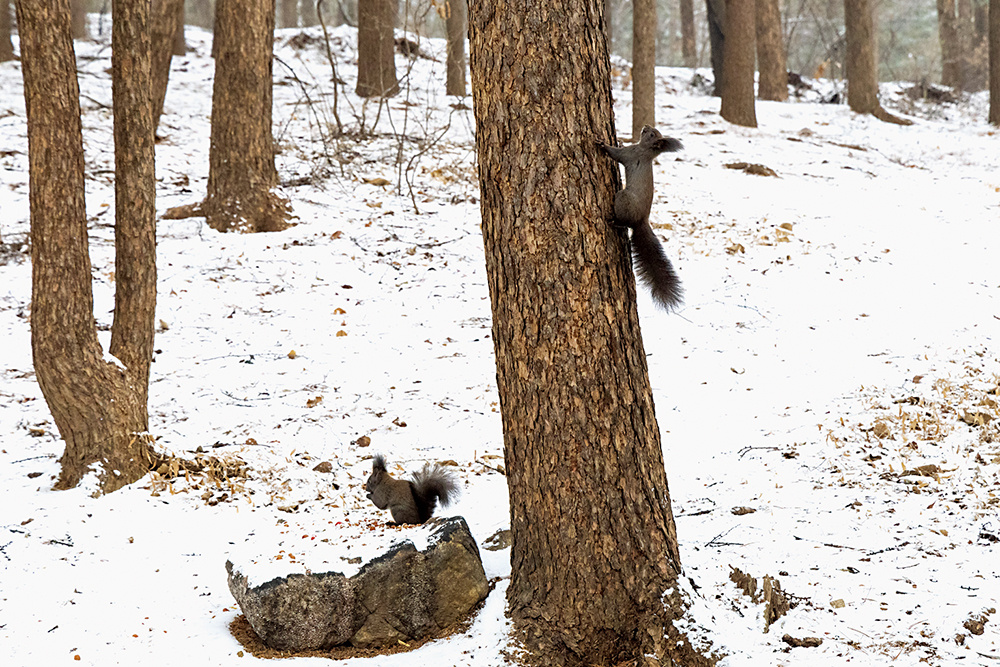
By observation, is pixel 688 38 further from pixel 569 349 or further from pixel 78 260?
pixel 569 349

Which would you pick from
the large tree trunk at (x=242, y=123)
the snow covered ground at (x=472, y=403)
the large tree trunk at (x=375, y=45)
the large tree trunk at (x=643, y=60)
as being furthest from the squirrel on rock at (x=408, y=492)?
the large tree trunk at (x=375, y=45)

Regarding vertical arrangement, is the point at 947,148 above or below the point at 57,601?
above

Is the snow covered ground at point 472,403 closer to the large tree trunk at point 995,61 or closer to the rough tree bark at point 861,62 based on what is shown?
the large tree trunk at point 995,61

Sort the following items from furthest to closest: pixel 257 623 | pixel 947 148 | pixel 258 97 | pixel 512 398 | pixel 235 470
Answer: pixel 947 148, pixel 258 97, pixel 235 470, pixel 257 623, pixel 512 398

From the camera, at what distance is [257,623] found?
3.70 m

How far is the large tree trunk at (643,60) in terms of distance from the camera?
11727 millimetres

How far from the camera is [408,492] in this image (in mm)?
4543

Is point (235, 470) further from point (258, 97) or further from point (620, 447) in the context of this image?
point (258, 97)

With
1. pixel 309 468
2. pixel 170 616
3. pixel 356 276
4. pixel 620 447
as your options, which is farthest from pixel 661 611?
pixel 356 276

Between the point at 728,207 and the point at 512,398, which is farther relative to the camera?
the point at 728,207

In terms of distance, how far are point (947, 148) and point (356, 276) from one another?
1183 centimetres

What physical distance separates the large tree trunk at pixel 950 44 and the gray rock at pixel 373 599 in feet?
71.3

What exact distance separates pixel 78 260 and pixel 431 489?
97.4 inches

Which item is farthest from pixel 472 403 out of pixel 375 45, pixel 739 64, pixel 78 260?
pixel 739 64
